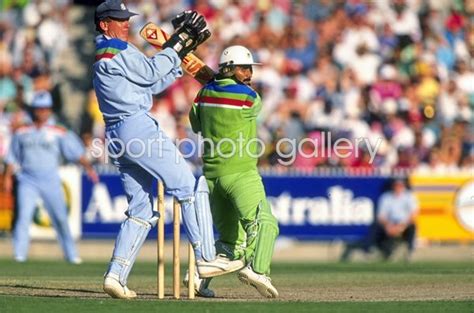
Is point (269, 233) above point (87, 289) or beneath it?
above

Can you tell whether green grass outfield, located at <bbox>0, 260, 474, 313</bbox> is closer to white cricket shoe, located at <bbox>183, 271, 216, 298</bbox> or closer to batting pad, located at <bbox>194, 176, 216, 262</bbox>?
white cricket shoe, located at <bbox>183, 271, 216, 298</bbox>

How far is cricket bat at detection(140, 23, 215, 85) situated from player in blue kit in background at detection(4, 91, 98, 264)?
23.1 ft

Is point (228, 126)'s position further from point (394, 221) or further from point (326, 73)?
point (326, 73)

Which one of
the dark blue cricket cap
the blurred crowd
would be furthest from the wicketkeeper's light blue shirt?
the blurred crowd

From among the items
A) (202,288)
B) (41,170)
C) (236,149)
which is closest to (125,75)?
(236,149)

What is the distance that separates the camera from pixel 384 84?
71.9ft

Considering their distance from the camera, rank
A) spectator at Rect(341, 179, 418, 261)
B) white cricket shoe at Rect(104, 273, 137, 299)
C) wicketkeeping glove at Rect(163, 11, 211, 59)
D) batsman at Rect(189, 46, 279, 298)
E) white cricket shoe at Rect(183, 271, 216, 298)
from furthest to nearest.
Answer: spectator at Rect(341, 179, 418, 261), white cricket shoe at Rect(183, 271, 216, 298), batsman at Rect(189, 46, 279, 298), wicketkeeping glove at Rect(163, 11, 211, 59), white cricket shoe at Rect(104, 273, 137, 299)

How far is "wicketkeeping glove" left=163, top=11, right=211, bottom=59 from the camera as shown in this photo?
34.0 ft

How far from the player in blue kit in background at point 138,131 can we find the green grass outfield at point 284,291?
1.31 feet

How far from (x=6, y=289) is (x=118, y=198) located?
28.1ft

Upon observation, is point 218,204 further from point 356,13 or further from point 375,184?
point 356,13

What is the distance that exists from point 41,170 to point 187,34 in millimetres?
Answer: 8341

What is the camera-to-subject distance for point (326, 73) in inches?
864

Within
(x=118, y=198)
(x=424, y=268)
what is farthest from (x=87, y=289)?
(x=118, y=198)
